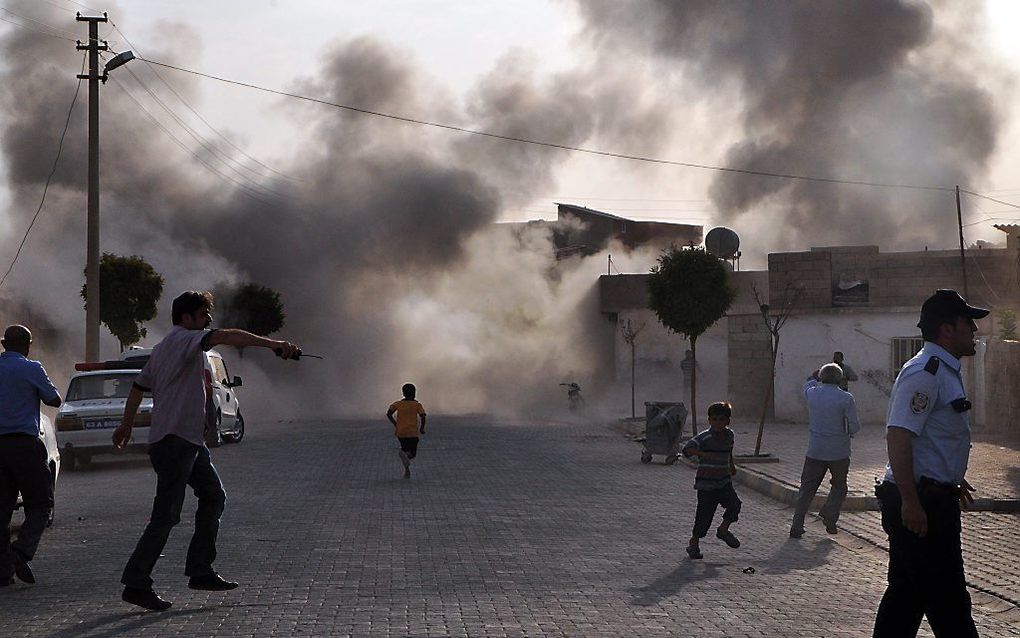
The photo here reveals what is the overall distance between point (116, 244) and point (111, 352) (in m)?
4.03

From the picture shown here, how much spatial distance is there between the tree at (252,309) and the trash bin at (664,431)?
28.3 m

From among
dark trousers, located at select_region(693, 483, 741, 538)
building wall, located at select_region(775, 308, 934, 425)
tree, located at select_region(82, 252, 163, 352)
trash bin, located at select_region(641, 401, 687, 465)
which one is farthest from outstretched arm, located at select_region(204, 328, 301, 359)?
tree, located at select_region(82, 252, 163, 352)

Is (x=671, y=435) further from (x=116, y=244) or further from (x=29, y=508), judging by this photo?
(x=116, y=244)

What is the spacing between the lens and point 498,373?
4922 cm

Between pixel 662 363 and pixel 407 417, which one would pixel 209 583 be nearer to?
pixel 407 417

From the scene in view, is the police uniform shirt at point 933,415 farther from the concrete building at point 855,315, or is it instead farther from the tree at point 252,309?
the tree at point 252,309

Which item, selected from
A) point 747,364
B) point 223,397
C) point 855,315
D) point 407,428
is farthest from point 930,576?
point 747,364

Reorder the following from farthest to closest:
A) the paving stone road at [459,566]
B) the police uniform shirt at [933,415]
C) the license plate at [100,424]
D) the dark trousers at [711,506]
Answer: the license plate at [100,424] < the dark trousers at [711,506] < the paving stone road at [459,566] < the police uniform shirt at [933,415]

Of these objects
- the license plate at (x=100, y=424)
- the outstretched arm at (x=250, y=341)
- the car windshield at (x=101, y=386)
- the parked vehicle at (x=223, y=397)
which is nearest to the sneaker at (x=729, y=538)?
the outstretched arm at (x=250, y=341)

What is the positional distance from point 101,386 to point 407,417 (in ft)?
18.8

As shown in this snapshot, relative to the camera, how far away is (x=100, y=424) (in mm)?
18141

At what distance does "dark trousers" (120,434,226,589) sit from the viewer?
6.81 m

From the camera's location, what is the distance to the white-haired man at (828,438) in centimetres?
1090

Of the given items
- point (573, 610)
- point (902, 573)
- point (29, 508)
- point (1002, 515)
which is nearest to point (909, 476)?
point (902, 573)
